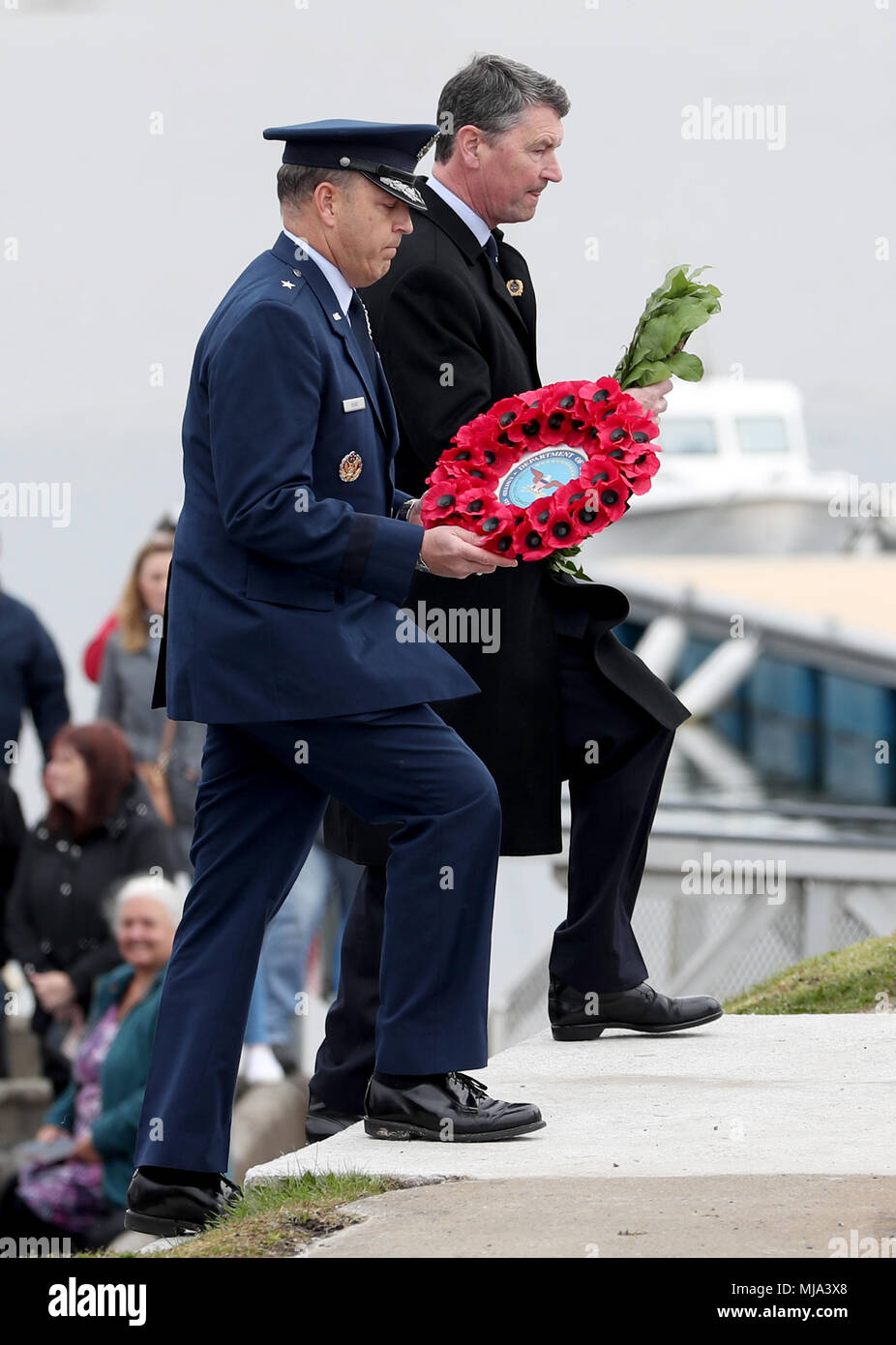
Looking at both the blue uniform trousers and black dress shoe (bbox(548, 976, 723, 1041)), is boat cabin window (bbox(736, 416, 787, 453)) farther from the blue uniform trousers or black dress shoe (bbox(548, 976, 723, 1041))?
the blue uniform trousers

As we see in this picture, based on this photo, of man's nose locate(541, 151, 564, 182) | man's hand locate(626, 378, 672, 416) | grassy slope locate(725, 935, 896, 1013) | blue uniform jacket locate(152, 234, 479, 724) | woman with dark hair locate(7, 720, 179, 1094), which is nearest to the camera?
blue uniform jacket locate(152, 234, 479, 724)

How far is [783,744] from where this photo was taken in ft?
93.7

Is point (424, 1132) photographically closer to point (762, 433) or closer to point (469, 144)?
point (469, 144)

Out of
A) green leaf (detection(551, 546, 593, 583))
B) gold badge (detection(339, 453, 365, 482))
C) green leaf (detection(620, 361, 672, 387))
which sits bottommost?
green leaf (detection(551, 546, 593, 583))

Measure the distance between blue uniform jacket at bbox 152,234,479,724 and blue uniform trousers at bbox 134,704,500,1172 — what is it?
8cm

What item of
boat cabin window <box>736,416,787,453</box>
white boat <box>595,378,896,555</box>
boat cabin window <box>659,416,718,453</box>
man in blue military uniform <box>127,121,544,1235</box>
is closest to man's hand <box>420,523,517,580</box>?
man in blue military uniform <box>127,121,544,1235</box>

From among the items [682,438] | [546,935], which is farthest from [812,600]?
[546,935]

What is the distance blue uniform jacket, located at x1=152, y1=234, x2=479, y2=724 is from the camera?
3.68m

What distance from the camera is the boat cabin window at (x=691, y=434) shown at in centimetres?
3225

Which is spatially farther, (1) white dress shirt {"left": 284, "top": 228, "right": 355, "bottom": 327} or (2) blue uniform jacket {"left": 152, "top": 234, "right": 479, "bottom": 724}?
(1) white dress shirt {"left": 284, "top": 228, "right": 355, "bottom": 327}

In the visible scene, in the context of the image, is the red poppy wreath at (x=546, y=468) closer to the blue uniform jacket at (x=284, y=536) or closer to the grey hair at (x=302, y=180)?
the blue uniform jacket at (x=284, y=536)

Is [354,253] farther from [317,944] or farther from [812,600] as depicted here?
[812,600]

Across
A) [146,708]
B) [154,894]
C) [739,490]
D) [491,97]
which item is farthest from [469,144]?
[739,490]

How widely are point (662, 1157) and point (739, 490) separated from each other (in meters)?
28.0
